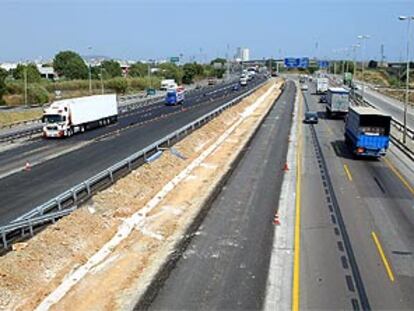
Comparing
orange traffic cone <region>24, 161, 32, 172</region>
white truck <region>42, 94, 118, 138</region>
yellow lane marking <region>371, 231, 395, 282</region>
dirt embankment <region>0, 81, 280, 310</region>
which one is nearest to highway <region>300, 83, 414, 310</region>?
yellow lane marking <region>371, 231, 395, 282</region>

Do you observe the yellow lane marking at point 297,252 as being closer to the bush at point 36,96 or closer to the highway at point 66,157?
the highway at point 66,157

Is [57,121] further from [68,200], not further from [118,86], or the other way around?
[118,86]

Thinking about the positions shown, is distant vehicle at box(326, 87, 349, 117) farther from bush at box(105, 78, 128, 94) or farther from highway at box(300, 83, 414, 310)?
bush at box(105, 78, 128, 94)

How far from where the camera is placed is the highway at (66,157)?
92.3ft

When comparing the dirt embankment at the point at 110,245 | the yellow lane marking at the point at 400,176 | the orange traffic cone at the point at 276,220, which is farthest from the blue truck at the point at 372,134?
the orange traffic cone at the point at 276,220

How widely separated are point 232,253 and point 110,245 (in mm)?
4936

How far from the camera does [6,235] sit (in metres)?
20.5

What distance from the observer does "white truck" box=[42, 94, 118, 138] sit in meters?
52.0

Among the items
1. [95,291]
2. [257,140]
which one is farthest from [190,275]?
[257,140]

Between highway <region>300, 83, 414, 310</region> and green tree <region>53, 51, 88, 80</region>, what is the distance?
468ft

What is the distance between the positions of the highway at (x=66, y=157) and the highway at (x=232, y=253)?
29.1 feet

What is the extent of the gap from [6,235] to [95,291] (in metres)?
5.62

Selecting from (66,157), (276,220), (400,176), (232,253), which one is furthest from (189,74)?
(232,253)

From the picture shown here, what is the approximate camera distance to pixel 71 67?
174 meters
